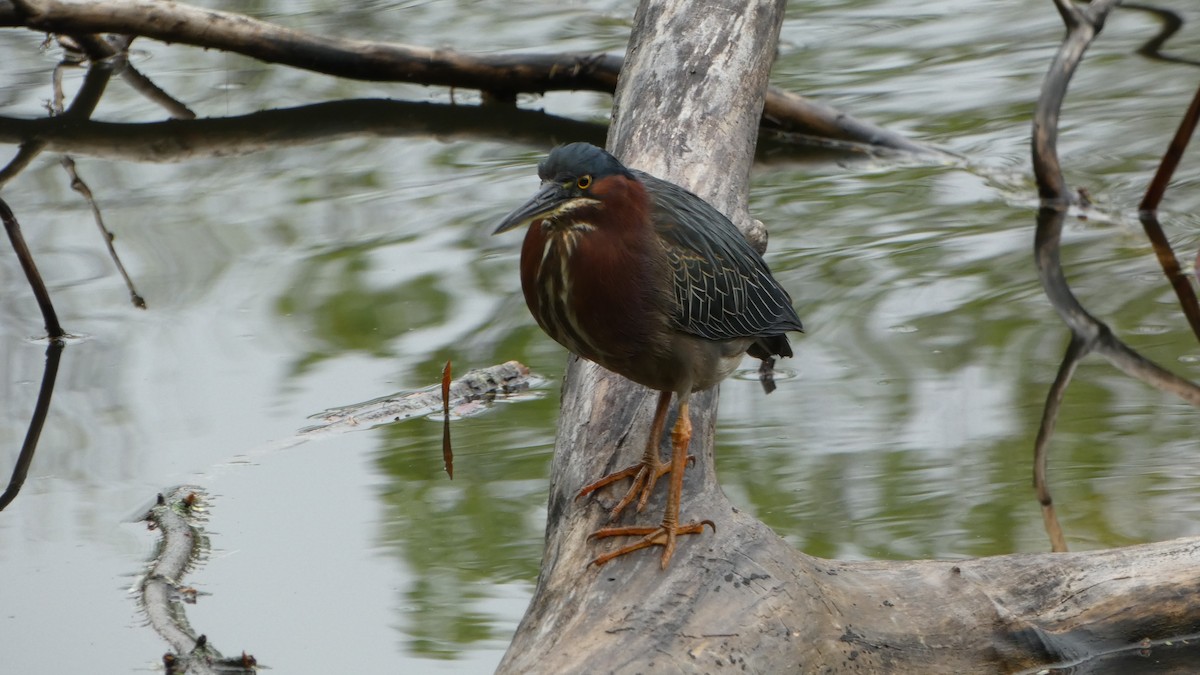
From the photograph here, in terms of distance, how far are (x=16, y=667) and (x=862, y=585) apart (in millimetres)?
2244

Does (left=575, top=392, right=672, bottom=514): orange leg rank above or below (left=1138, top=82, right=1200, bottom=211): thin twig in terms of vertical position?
below

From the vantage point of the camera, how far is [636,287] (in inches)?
119

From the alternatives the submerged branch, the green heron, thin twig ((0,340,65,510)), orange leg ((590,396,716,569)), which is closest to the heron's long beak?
the green heron

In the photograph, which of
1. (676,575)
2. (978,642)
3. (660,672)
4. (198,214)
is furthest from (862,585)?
(198,214)

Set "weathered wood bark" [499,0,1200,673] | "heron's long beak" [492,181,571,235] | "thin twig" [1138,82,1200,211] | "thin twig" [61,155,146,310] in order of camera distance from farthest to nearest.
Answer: "thin twig" [61,155,146,310]
"thin twig" [1138,82,1200,211]
"heron's long beak" [492,181,571,235]
"weathered wood bark" [499,0,1200,673]

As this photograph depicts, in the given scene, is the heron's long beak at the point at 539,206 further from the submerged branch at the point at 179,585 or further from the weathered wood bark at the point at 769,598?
the submerged branch at the point at 179,585

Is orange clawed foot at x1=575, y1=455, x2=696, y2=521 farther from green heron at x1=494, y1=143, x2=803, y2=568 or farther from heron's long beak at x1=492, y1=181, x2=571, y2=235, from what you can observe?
heron's long beak at x1=492, y1=181, x2=571, y2=235

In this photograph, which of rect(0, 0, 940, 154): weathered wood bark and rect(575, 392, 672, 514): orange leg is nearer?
rect(575, 392, 672, 514): orange leg

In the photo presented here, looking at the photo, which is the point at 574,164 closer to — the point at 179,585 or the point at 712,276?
the point at 712,276

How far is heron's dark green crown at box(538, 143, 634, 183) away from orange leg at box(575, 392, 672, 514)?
0.59 m

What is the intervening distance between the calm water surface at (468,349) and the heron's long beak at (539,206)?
1348 mm

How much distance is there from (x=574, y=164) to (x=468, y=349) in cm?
260

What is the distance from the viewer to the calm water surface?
4129mm

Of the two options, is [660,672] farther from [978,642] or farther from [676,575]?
[978,642]
